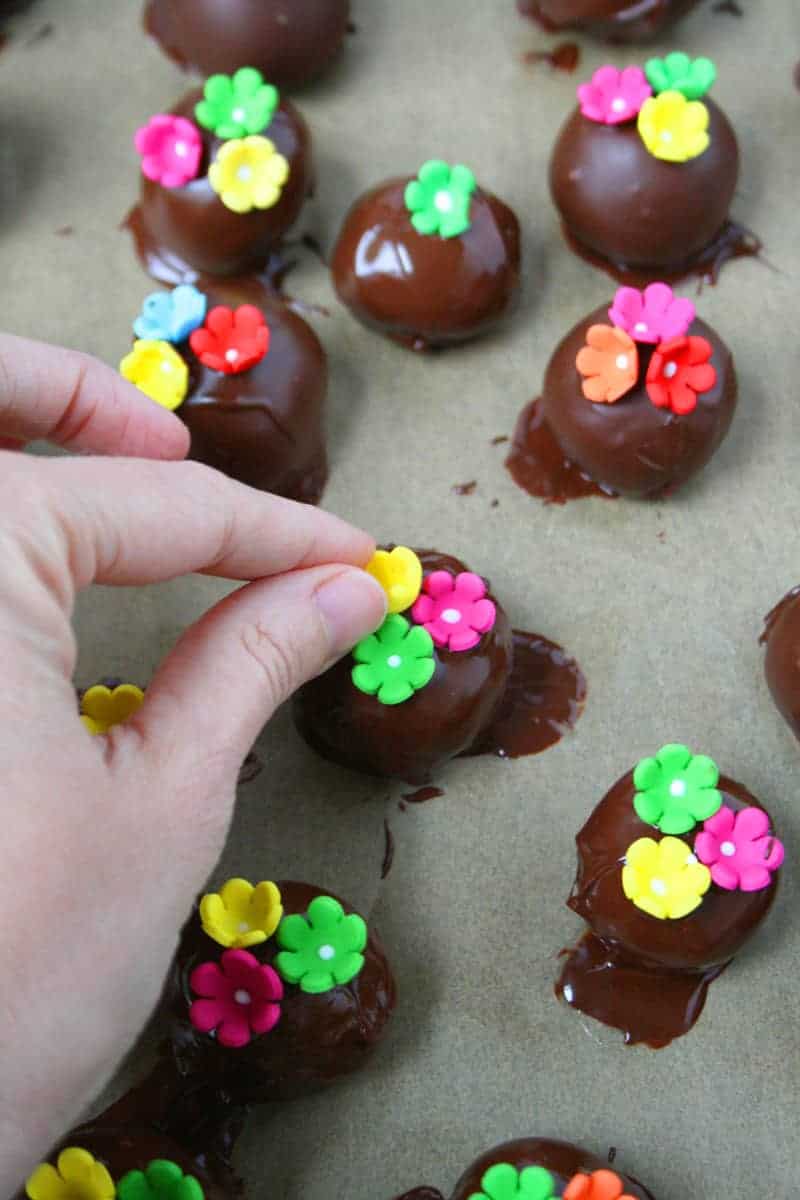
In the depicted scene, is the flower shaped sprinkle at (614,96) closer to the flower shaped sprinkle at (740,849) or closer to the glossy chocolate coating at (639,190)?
the glossy chocolate coating at (639,190)

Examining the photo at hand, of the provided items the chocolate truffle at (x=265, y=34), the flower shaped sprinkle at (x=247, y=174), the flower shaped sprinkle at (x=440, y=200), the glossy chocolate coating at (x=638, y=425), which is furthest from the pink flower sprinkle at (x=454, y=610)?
the chocolate truffle at (x=265, y=34)

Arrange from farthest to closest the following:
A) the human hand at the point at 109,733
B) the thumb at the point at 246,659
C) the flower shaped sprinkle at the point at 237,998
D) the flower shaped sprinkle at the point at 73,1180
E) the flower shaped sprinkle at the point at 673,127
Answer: the flower shaped sprinkle at the point at 673,127
the flower shaped sprinkle at the point at 237,998
the flower shaped sprinkle at the point at 73,1180
the thumb at the point at 246,659
the human hand at the point at 109,733

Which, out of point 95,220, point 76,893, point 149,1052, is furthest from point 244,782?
point 95,220

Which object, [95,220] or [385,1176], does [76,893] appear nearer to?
[385,1176]

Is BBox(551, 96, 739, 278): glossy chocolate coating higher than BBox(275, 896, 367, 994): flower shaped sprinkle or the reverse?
higher

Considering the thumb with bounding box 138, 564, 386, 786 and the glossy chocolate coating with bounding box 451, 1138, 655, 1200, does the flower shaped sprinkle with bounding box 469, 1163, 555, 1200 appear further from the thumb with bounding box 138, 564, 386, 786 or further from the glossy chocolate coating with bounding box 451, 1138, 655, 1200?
the thumb with bounding box 138, 564, 386, 786

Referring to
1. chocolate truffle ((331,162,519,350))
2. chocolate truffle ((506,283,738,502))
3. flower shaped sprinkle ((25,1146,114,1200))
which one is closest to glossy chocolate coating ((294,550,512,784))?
chocolate truffle ((506,283,738,502))

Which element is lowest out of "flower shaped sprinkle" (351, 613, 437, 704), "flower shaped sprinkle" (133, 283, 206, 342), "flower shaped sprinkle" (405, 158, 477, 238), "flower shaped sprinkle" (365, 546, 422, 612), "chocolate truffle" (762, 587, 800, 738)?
"chocolate truffle" (762, 587, 800, 738)
